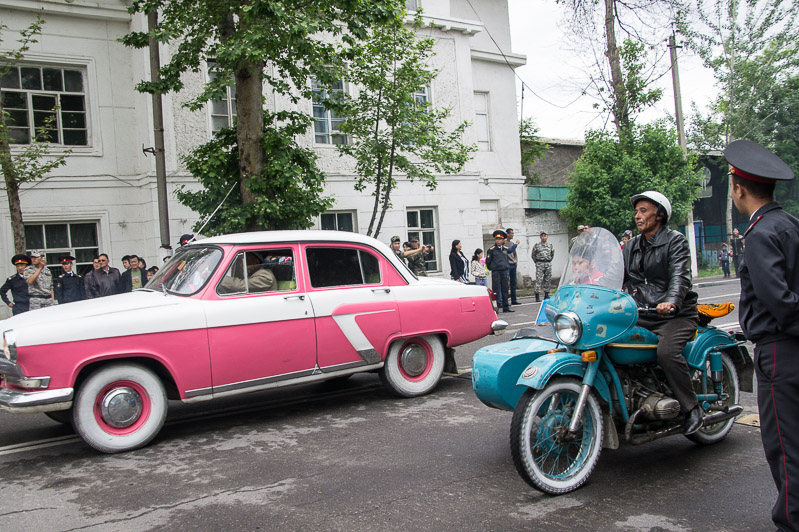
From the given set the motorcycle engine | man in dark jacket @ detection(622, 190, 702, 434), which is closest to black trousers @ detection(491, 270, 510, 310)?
man in dark jacket @ detection(622, 190, 702, 434)

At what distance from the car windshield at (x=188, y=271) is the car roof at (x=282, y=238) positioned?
0.13 m

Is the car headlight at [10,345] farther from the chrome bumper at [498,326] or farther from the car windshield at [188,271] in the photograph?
the chrome bumper at [498,326]

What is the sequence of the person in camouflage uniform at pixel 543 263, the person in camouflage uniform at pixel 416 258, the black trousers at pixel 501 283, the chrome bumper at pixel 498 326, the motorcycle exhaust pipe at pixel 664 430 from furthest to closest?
the person in camouflage uniform at pixel 543 263, the black trousers at pixel 501 283, the person in camouflage uniform at pixel 416 258, the chrome bumper at pixel 498 326, the motorcycle exhaust pipe at pixel 664 430

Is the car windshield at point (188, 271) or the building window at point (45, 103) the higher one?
the building window at point (45, 103)

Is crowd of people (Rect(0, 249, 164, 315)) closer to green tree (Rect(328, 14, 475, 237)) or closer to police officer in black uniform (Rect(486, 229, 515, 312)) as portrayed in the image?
green tree (Rect(328, 14, 475, 237))

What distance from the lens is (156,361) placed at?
5.71 metres

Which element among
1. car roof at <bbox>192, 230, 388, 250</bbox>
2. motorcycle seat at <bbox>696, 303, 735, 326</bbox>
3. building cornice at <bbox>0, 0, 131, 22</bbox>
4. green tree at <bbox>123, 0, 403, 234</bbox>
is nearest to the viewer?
motorcycle seat at <bbox>696, 303, 735, 326</bbox>

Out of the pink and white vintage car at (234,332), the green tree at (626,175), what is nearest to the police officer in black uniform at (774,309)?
the pink and white vintage car at (234,332)

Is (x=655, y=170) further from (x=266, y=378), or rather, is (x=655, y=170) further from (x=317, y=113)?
(x=266, y=378)

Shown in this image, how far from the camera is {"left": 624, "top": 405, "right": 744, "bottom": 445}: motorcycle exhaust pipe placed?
418 centimetres

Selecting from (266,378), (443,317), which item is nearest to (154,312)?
Result: (266,378)

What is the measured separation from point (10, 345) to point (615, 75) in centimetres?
2167

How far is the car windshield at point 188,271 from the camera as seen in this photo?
607 cm

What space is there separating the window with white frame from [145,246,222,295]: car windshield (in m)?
16.6
